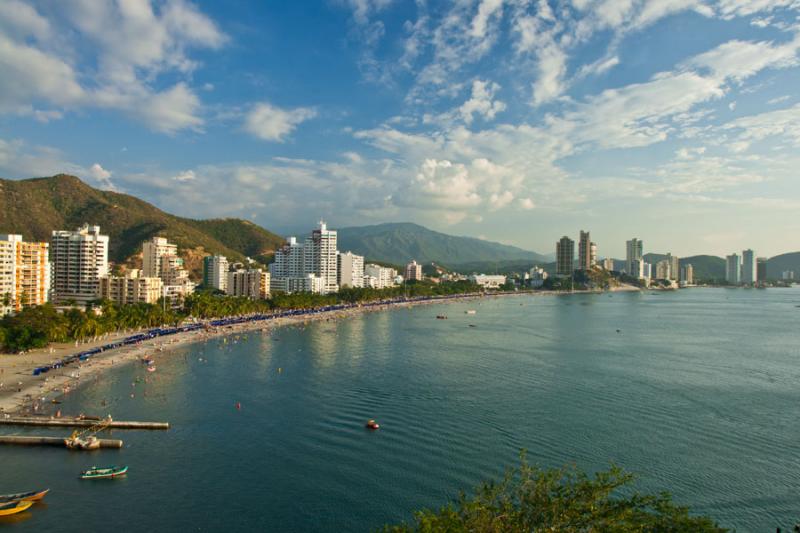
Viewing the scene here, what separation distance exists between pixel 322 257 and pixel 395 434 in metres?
96.0

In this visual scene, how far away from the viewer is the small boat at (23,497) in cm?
1808

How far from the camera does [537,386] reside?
117 feet

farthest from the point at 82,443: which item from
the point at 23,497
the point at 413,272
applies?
the point at 413,272

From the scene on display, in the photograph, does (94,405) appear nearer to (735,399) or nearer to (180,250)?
(735,399)

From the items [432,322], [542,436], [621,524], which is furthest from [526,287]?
[621,524]

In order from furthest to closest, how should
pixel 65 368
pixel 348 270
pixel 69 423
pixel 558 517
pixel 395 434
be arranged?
pixel 348 270 → pixel 65 368 → pixel 69 423 → pixel 395 434 → pixel 558 517

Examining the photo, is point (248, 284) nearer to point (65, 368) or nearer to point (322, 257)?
point (322, 257)

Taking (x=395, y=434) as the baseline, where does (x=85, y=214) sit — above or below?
above

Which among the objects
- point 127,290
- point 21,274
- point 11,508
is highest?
point 21,274

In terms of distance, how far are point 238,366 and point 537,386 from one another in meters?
24.1

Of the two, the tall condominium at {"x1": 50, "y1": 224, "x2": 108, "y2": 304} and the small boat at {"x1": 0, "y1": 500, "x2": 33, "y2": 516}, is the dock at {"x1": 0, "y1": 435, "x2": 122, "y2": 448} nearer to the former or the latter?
the small boat at {"x1": 0, "y1": 500, "x2": 33, "y2": 516}

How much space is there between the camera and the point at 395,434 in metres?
25.6

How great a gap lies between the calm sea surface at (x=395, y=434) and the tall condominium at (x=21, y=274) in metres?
23.7

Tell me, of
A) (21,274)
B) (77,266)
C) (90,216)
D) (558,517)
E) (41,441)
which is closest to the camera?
Answer: (558,517)
